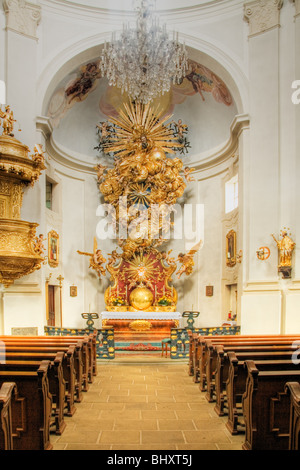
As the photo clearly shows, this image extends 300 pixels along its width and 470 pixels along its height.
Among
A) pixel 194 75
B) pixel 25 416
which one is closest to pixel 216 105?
pixel 194 75

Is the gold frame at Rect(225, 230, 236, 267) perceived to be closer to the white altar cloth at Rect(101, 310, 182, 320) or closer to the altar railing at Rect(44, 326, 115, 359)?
the white altar cloth at Rect(101, 310, 182, 320)

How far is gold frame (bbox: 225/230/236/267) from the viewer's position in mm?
11797

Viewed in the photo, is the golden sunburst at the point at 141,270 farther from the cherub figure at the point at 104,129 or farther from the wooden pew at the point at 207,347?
the wooden pew at the point at 207,347

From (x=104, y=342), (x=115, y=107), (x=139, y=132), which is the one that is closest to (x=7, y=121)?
(x=139, y=132)

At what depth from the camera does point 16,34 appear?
9.89m

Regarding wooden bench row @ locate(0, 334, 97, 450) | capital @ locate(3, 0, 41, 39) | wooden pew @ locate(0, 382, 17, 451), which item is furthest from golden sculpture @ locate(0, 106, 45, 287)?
wooden pew @ locate(0, 382, 17, 451)

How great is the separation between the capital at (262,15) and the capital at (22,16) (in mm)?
5693

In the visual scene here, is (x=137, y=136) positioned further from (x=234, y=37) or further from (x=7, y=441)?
(x=7, y=441)

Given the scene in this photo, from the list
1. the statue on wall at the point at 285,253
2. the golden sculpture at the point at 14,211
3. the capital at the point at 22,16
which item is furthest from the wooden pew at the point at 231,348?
the capital at the point at 22,16

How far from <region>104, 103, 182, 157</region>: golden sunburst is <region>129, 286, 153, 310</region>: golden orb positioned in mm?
4882

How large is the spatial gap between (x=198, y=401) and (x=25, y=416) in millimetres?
2818

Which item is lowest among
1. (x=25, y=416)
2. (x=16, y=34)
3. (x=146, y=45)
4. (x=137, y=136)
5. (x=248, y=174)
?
(x=25, y=416)

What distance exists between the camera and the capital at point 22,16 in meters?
9.76

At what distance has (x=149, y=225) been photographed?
1335cm
